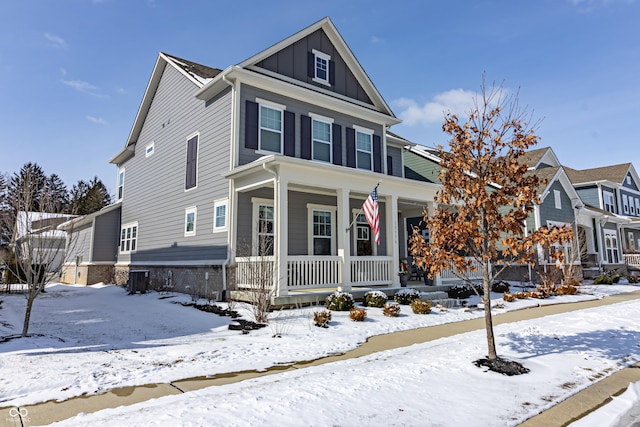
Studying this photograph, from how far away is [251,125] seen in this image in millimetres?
12484

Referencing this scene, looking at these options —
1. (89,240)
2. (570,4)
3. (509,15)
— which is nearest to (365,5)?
(509,15)

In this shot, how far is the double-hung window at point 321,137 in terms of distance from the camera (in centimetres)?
1405

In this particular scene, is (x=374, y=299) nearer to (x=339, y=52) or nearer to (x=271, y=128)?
(x=271, y=128)

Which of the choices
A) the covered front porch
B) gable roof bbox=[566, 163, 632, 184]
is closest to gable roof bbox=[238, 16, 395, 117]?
the covered front porch

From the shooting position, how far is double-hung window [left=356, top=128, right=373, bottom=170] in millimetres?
15355

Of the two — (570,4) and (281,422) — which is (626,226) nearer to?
(570,4)

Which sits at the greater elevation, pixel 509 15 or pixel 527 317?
pixel 509 15

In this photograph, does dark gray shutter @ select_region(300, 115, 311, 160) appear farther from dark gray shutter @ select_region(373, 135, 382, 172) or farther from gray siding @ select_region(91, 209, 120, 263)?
gray siding @ select_region(91, 209, 120, 263)

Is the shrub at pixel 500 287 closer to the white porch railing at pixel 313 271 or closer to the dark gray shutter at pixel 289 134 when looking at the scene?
the white porch railing at pixel 313 271

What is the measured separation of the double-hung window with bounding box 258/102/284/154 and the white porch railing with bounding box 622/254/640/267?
27.0 meters

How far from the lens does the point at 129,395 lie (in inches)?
171

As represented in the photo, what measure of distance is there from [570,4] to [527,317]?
8.34 metres

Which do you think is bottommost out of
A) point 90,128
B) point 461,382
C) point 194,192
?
point 461,382

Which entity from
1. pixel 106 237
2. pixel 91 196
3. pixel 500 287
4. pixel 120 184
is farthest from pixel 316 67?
pixel 91 196
